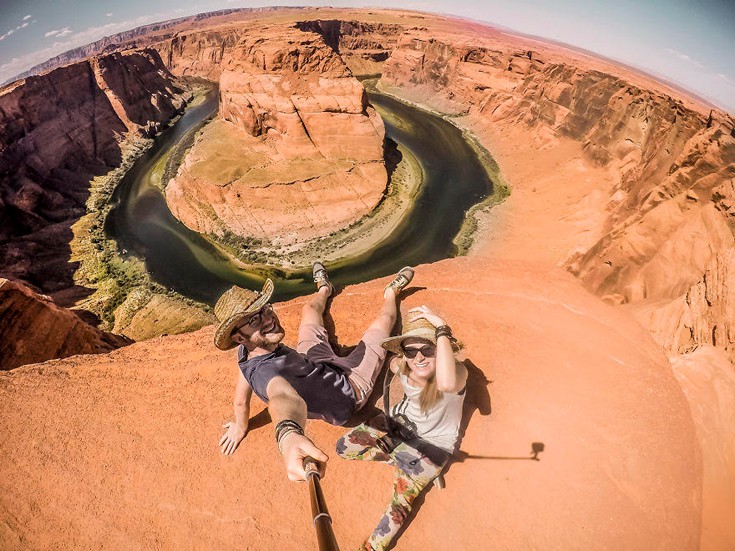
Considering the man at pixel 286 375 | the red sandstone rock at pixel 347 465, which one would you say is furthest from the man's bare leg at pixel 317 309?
the red sandstone rock at pixel 347 465

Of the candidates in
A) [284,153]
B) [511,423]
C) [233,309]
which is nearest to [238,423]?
[233,309]

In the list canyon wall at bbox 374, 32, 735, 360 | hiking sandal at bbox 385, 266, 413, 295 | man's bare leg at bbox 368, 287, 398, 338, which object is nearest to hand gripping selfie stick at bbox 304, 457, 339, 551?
man's bare leg at bbox 368, 287, 398, 338

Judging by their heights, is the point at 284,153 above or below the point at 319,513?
below

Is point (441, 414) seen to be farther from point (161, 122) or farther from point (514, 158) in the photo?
point (161, 122)

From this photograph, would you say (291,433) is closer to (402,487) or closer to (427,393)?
(427,393)

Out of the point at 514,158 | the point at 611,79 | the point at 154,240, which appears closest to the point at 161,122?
the point at 154,240

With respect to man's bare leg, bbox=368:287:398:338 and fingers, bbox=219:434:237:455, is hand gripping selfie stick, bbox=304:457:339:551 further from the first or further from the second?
man's bare leg, bbox=368:287:398:338
